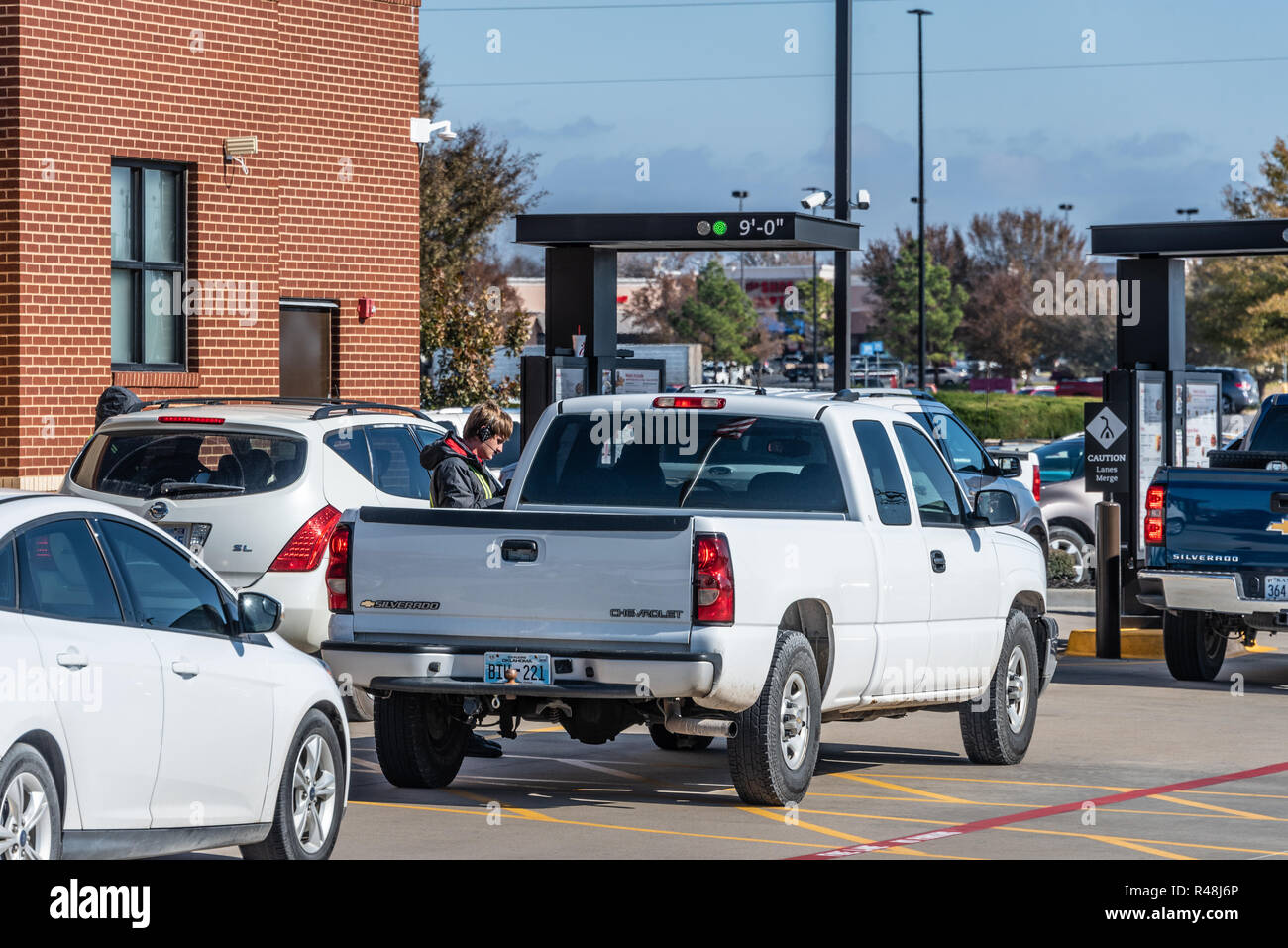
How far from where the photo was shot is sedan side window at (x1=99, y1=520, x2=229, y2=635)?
7.24 metres

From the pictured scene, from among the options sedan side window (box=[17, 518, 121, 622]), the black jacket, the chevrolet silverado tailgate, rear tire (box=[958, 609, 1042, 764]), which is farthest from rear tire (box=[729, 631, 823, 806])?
sedan side window (box=[17, 518, 121, 622])

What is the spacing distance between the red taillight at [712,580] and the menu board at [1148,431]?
9.06 metres

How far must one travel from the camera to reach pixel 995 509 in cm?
1131

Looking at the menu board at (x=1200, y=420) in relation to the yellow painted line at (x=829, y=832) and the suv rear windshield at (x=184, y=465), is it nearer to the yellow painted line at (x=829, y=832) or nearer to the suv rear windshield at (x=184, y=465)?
the suv rear windshield at (x=184, y=465)

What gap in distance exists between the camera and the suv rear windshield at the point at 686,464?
10.3m

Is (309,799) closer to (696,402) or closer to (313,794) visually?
(313,794)

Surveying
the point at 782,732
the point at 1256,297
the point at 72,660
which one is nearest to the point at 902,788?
the point at 782,732

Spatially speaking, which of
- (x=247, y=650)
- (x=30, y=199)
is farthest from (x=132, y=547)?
(x=30, y=199)

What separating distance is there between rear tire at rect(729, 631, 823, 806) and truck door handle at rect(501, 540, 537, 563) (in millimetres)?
1183

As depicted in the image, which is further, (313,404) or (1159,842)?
(313,404)

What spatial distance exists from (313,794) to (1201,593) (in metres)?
8.19

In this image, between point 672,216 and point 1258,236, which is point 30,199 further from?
point 1258,236

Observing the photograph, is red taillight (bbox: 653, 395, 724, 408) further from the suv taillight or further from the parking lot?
the suv taillight

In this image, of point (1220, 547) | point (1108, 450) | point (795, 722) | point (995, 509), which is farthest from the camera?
point (1108, 450)
